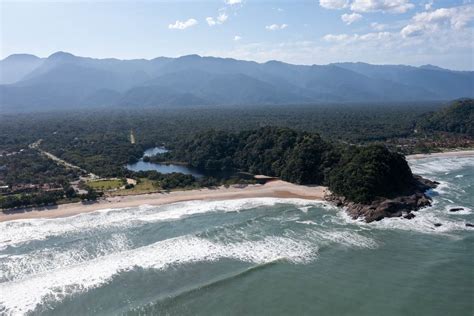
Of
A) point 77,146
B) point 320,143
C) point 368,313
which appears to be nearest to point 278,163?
point 320,143

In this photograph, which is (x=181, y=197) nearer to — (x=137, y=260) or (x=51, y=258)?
(x=137, y=260)

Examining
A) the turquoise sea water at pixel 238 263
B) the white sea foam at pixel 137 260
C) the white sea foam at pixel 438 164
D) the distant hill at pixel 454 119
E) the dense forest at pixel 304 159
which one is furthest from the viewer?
the distant hill at pixel 454 119

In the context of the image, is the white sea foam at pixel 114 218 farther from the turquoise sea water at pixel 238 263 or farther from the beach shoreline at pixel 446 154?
the beach shoreline at pixel 446 154

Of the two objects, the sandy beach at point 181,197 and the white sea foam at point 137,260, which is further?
the sandy beach at point 181,197

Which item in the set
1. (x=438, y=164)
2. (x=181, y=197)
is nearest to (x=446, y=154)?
(x=438, y=164)

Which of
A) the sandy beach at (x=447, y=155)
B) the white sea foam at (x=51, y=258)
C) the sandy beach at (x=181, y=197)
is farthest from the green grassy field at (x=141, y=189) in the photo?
the sandy beach at (x=447, y=155)

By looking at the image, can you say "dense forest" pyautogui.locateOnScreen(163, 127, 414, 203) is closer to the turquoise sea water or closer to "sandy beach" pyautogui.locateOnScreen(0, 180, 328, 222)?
"sandy beach" pyautogui.locateOnScreen(0, 180, 328, 222)

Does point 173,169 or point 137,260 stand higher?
point 173,169
